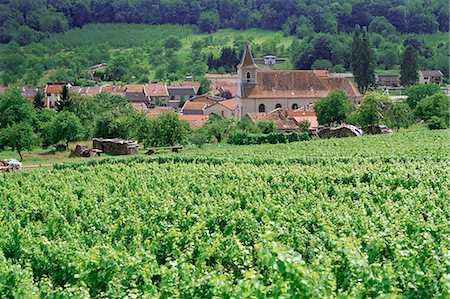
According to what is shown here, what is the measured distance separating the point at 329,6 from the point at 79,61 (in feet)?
235

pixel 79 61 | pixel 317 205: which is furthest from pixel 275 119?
pixel 79 61

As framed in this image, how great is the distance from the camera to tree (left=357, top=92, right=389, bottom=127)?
54.3 meters

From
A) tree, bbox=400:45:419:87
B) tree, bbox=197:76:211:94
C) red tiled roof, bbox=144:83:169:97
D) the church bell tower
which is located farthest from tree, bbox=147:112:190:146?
tree, bbox=197:76:211:94

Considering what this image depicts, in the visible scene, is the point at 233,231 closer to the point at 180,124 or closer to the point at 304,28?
the point at 180,124

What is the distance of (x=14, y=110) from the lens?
63406 mm

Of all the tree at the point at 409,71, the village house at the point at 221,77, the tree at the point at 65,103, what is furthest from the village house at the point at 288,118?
the village house at the point at 221,77

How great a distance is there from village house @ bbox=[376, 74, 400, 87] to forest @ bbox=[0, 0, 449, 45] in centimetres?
3996

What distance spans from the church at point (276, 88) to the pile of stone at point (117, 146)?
24.8 m

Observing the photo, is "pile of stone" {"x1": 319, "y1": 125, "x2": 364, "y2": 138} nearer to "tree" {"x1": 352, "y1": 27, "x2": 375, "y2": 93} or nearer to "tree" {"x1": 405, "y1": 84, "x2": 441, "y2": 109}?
"tree" {"x1": 405, "y1": 84, "x2": 441, "y2": 109}

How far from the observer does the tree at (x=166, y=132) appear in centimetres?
5328

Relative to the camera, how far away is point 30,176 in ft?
103

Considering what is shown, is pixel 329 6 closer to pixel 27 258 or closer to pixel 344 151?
pixel 344 151

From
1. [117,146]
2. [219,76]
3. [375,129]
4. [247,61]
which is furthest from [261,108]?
[219,76]

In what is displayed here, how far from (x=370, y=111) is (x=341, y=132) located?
3.95 m
